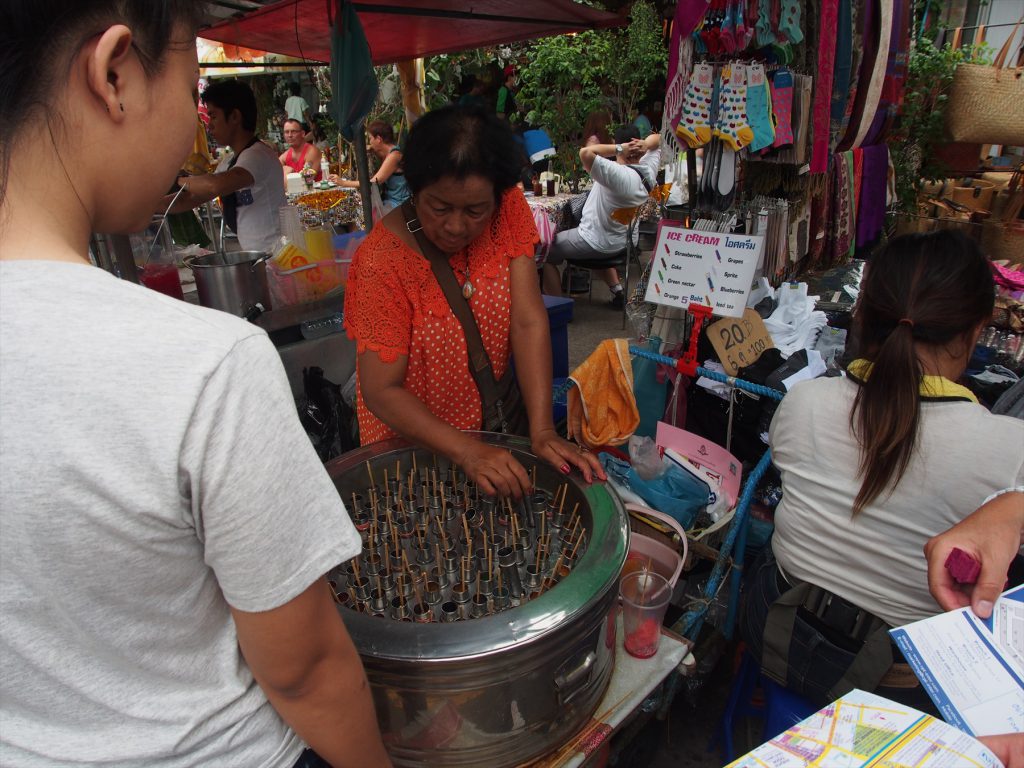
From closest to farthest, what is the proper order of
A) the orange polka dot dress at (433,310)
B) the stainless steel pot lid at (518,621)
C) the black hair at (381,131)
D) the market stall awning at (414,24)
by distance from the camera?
the stainless steel pot lid at (518,621), the orange polka dot dress at (433,310), the market stall awning at (414,24), the black hair at (381,131)

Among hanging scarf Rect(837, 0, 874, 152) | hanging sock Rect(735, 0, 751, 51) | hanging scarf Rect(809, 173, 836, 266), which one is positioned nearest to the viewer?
hanging sock Rect(735, 0, 751, 51)

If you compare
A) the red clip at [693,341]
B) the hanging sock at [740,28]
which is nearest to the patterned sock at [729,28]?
the hanging sock at [740,28]

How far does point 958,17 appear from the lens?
370 inches

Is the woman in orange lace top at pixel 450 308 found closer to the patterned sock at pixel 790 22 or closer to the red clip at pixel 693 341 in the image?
the red clip at pixel 693 341

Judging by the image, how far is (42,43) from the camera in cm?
52

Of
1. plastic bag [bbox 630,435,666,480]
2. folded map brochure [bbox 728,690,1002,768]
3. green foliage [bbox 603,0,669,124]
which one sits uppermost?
green foliage [bbox 603,0,669,124]

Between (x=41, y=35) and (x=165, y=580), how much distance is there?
48 centimetres

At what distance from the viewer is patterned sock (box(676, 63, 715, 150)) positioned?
261cm

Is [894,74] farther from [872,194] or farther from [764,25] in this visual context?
[764,25]

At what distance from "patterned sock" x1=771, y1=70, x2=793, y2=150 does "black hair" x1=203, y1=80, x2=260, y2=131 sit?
8.86 ft

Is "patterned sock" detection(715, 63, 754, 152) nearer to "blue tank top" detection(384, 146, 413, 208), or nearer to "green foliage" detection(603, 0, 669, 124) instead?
"blue tank top" detection(384, 146, 413, 208)

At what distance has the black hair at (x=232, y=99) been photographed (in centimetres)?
338

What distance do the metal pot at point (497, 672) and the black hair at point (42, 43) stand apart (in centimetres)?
74

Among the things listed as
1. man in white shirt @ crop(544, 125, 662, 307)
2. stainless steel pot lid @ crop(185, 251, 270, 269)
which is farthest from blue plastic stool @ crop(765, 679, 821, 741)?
man in white shirt @ crop(544, 125, 662, 307)
